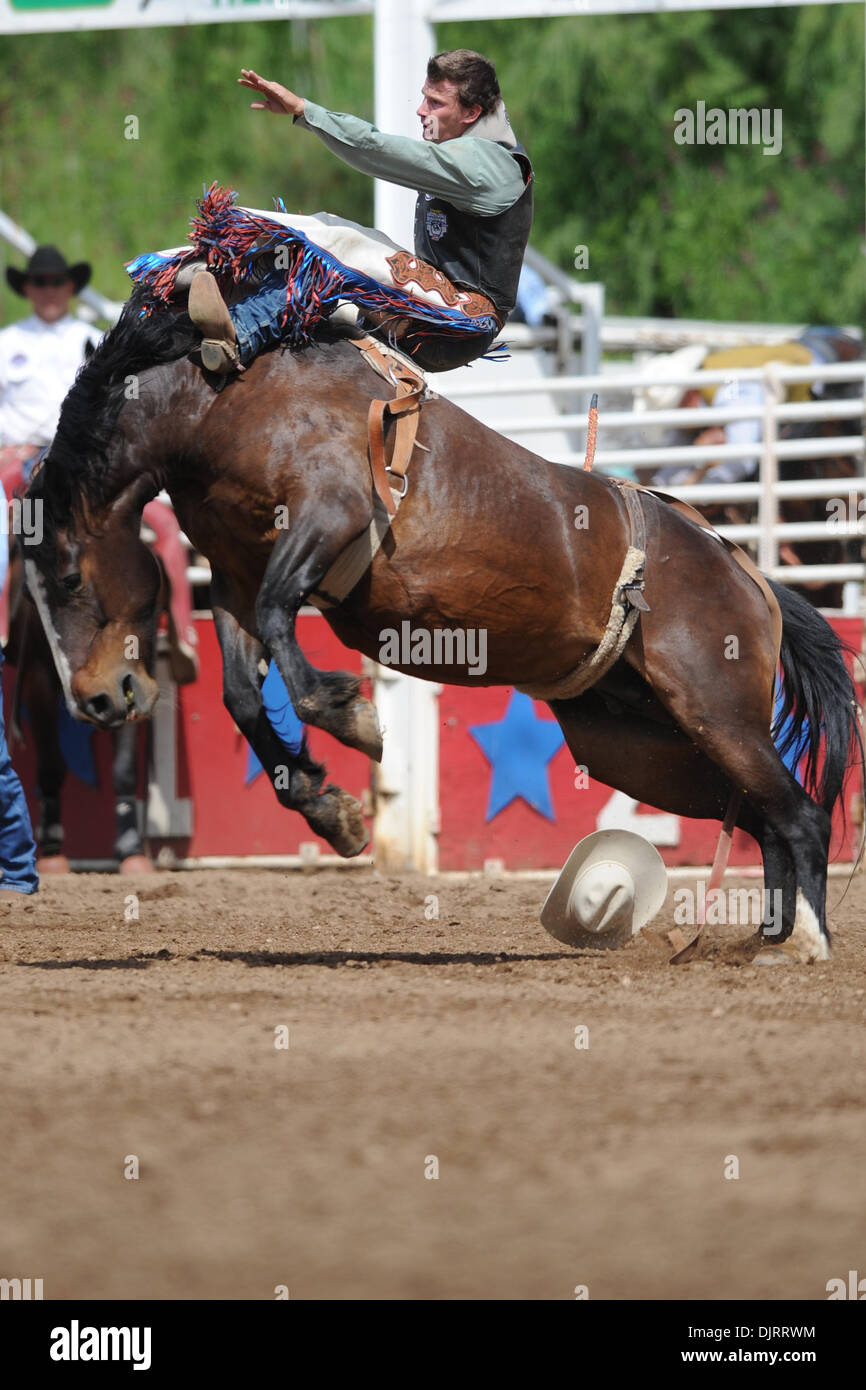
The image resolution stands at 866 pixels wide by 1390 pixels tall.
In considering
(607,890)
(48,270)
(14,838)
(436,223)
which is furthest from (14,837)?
(48,270)

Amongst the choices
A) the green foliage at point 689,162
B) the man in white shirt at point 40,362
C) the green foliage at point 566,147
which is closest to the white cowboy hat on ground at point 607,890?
the man in white shirt at point 40,362

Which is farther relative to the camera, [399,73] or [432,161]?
[399,73]

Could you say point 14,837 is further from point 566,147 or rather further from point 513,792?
point 566,147

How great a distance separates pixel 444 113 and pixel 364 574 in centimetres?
145

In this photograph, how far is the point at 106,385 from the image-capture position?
17.6 feet

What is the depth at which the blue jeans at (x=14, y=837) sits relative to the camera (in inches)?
275

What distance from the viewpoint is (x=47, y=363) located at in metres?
9.45

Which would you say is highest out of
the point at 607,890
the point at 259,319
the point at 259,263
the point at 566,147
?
the point at 566,147

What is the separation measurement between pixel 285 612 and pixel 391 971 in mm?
1228

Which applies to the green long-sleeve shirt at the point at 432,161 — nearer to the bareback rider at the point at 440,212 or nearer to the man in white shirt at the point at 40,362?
the bareback rider at the point at 440,212

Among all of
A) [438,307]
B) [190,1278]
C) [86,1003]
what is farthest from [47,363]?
[190,1278]

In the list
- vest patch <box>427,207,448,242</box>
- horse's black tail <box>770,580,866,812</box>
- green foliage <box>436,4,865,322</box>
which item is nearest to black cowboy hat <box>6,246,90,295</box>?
vest patch <box>427,207,448,242</box>

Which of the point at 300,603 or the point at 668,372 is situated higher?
the point at 668,372

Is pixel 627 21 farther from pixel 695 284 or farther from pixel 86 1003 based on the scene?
pixel 86 1003
